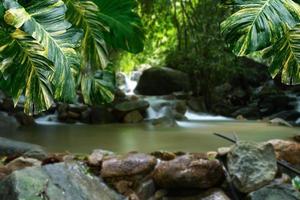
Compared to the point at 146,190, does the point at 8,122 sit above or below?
below

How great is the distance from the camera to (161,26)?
415 inches

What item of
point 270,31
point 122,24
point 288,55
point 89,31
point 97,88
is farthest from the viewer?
point 122,24

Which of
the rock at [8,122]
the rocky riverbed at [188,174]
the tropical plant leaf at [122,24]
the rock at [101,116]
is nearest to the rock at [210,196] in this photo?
the rocky riverbed at [188,174]

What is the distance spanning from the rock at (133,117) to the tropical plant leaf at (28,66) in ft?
20.3

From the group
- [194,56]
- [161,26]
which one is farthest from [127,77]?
[194,56]

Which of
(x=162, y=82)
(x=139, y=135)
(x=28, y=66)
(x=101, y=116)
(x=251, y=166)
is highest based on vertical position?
(x=28, y=66)

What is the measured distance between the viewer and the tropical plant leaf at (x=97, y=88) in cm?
264

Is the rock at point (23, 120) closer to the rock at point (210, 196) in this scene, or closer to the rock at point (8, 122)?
the rock at point (8, 122)

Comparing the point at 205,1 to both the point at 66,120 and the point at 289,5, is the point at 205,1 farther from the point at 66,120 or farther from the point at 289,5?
the point at 289,5

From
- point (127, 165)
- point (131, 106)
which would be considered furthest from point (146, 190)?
point (131, 106)

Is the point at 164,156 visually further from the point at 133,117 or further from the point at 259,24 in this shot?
the point at 133,117

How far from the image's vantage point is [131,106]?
843 centimetres

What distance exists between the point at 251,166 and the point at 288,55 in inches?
68.0

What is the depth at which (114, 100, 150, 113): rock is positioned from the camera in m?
8.27
